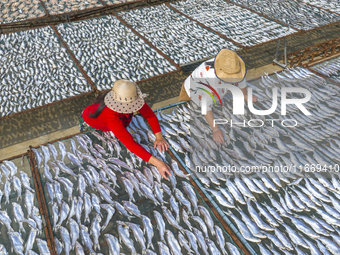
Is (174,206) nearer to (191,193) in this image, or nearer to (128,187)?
(191,193)

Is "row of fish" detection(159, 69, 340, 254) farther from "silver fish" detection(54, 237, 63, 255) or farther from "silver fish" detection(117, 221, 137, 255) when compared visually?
"silver fish" detection(54, 237, 63, 255)

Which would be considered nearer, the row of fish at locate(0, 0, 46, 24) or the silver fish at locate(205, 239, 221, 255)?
the silver fish at locate(205, 239, 221, 255)

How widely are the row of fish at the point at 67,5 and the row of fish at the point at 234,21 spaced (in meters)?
2.70

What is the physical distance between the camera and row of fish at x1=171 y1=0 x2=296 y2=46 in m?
5.79

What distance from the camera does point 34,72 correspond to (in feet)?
16.9

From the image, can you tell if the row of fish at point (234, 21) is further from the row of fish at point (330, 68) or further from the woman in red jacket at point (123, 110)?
the woman in red jacket at point (123, 110)

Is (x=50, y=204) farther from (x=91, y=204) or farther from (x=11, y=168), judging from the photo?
(x=11, y=168)

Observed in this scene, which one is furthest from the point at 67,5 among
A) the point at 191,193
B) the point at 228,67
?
the point at 191,193

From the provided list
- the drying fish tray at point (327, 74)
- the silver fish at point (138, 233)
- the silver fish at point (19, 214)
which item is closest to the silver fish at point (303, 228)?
the silver fish at point (138, 233)

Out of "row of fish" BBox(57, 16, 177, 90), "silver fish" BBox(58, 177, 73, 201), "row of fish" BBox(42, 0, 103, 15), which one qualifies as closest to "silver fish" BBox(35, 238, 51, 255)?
"silver fish" BBox(58, 177, 73, 201)

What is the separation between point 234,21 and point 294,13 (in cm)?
193

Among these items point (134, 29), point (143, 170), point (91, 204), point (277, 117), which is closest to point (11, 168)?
point (91, 204)

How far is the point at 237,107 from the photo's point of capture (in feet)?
11.3

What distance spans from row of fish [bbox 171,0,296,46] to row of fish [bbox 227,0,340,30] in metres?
0.47
